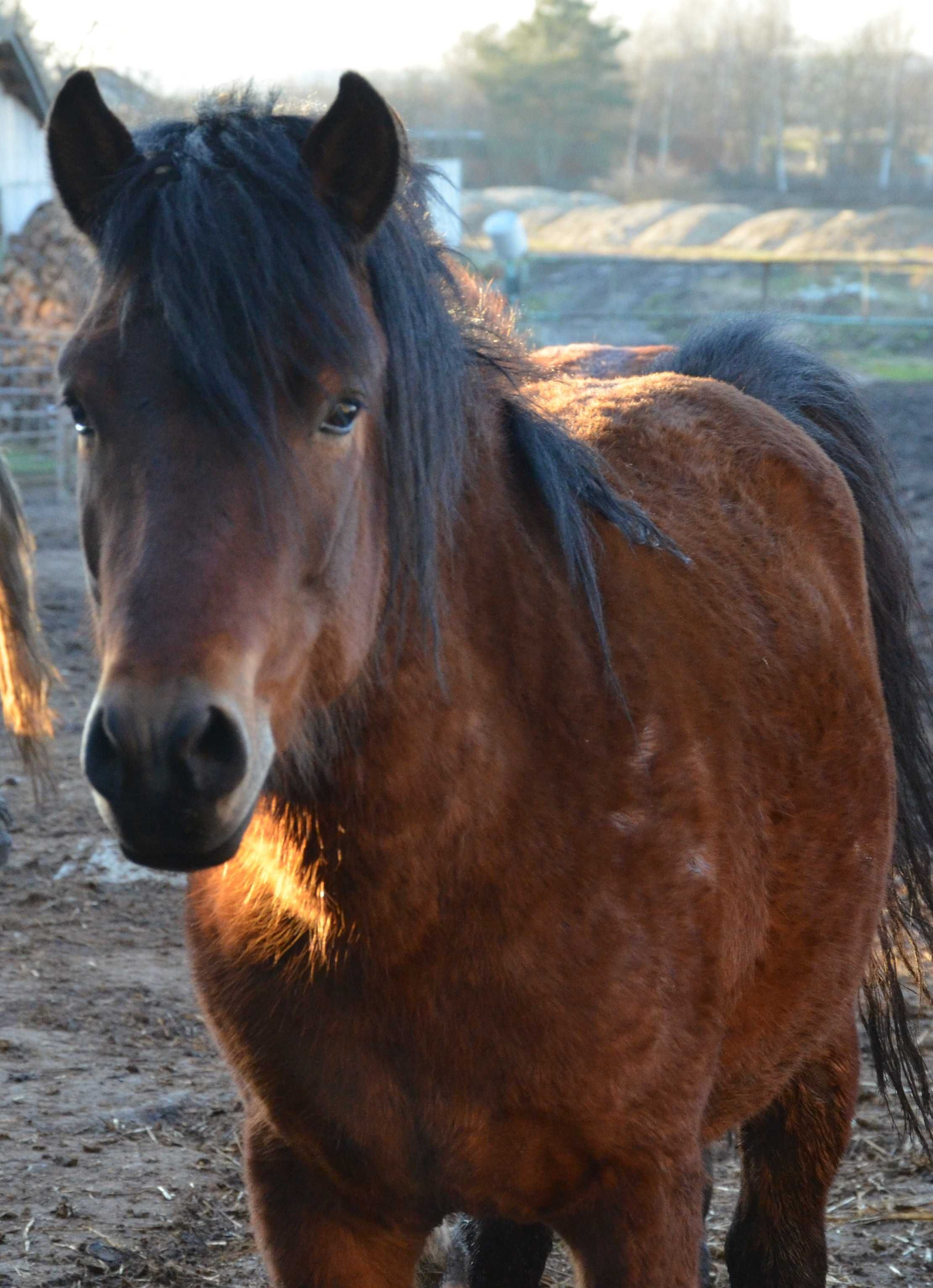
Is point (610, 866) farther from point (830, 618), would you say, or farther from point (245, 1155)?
point (830, 618)

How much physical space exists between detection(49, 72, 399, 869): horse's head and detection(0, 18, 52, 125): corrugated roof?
17.5 metres

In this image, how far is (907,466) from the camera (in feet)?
41.6

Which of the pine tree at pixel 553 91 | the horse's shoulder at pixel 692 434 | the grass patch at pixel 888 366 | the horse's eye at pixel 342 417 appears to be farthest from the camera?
the pine tree at pixel 553 91

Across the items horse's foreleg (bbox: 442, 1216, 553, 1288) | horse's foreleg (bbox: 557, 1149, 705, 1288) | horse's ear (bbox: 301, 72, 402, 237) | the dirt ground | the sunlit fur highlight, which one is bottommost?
the dirt ground

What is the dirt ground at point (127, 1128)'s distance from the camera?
116 inches

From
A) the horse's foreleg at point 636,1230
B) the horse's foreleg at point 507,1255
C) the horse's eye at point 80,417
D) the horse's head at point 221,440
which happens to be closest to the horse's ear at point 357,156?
the horse's head at point 221,440

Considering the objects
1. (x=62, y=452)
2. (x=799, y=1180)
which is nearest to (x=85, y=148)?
(x=799, y=1180)

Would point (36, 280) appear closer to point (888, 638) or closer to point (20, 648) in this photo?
point (20, 648)

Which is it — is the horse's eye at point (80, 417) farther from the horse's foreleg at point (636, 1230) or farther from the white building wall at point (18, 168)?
the white building wall at point (18, 168)

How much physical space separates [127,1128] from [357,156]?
2664 millimetres

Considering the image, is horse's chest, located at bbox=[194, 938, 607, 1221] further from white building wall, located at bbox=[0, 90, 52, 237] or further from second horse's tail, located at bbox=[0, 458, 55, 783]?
white building wall, located at bbox=[0, 90, 52, 237]

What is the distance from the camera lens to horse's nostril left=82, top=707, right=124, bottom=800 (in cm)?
132

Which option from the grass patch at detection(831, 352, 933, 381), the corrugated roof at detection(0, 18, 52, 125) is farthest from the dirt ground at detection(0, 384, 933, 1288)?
the grass patch at detection(831, 352, 933, 381)

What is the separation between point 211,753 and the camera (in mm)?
1341
